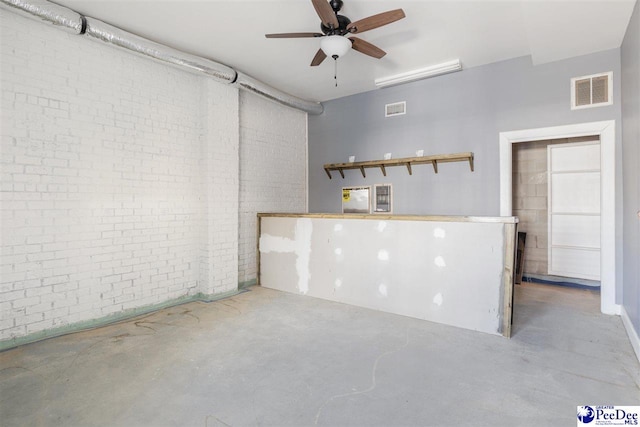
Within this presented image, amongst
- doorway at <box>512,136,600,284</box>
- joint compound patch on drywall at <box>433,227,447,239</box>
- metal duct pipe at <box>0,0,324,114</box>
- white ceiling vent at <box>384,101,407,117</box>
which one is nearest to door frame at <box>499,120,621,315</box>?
doorway at <box>512,136,600,284</box>

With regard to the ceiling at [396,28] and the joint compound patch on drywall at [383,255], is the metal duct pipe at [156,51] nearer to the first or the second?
the ceiling at [396,28]

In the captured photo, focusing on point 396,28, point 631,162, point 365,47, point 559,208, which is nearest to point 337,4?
point 365,47

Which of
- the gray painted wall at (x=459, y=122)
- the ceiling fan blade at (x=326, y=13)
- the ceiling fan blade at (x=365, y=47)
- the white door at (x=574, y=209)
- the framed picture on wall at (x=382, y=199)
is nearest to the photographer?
the ceiling fan blade at (x=326, y=13)

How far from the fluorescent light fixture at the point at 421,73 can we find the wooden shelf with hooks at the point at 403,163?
1.12 meters

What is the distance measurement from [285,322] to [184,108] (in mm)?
2958

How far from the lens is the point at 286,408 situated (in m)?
1.99

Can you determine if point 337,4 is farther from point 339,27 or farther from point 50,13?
point 50,13

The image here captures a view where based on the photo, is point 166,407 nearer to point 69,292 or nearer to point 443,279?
point 69,292

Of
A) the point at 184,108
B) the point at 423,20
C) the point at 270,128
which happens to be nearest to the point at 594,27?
the point at 423,20

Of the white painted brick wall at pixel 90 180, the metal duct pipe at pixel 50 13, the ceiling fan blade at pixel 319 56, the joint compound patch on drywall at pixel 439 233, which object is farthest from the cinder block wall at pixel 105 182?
the joint compound patch on drywall at pixel 439 233

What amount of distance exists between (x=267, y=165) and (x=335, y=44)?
268 cm

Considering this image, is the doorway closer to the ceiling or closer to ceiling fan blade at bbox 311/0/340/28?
the ceiling

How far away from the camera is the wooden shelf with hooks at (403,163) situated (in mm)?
4426

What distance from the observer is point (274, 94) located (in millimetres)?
4949
